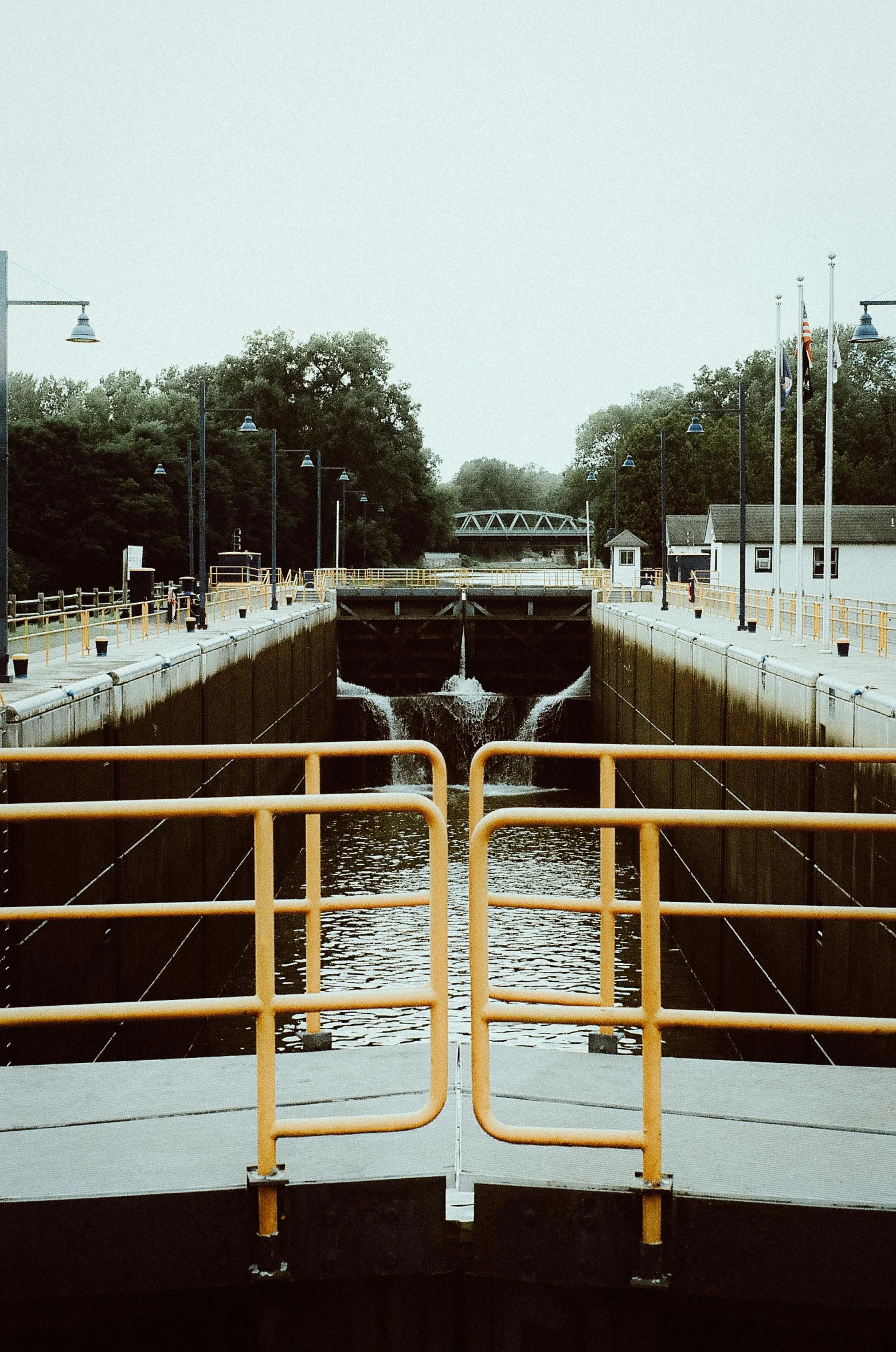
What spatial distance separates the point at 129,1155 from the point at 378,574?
7093 cm

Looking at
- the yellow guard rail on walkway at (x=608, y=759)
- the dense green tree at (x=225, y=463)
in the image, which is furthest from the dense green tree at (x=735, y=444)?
the yellow guard rail on walkway at (x=608, y=759)

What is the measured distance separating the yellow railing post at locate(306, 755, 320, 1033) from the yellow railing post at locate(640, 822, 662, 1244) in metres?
1.28

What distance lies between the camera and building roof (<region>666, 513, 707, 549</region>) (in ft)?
251

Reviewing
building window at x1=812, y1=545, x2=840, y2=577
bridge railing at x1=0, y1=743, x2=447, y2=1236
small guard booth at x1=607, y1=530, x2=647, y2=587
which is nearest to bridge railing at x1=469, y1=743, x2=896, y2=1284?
Result: bridge railing at x1=0, y1=743, x2=447, y2=1236

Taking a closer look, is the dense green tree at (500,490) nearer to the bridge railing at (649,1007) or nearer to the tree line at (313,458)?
the tree line at (313,458)

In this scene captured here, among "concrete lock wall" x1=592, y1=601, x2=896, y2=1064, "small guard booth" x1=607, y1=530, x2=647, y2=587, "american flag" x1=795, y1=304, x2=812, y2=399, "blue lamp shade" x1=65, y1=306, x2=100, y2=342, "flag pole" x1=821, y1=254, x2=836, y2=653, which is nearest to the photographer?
Answer: "concrete lock wall" x1=592, y1=601, x2=896, y2=1064

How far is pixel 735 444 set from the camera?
8681cm

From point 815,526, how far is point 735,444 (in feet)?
90.0

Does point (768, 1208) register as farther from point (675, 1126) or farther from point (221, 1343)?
point (221, 1343)

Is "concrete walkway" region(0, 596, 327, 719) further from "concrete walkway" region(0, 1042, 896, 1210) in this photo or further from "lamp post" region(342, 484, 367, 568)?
"lamp post" region(342, 484, 367, 568)

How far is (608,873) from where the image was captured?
4895mm

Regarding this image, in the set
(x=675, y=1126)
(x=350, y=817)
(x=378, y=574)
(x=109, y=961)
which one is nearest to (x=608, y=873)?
(x=675, y=1126)

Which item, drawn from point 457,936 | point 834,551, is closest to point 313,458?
point 834,551

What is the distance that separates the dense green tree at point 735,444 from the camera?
84938 millimetres
